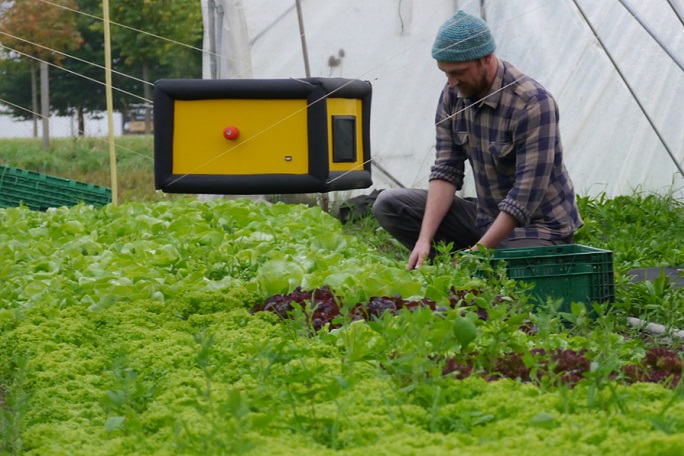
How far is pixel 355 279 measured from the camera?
3760mm

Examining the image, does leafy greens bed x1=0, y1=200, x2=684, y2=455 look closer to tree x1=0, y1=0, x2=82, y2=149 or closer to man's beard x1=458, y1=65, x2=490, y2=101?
man's beard x1=458, y1=65, x2=490, y2=101

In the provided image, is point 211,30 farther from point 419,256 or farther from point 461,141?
point 419,256

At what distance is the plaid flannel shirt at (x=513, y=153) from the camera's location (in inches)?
169

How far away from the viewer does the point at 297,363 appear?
255 cm

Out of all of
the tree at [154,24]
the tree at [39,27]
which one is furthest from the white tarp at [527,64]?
the tree at [154,24]

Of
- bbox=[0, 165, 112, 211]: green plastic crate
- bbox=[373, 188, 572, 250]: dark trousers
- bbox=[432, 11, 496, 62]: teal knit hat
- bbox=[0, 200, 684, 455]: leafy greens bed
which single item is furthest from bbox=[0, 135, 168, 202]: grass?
bbox=[0, 200, 684, 455]: leafy greens bed

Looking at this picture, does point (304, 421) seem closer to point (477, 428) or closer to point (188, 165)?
point (477, 428)

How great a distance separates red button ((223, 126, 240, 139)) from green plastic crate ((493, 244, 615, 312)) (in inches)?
50.2

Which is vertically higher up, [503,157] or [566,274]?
[503,157]

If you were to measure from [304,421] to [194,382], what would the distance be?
1.86 feet

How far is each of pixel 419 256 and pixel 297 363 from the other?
5.82 feet

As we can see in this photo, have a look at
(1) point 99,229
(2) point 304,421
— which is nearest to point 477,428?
(2) point 304,421

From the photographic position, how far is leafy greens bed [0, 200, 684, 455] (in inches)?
77.1

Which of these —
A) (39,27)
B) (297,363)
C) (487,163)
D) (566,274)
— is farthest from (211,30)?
(39,27)
